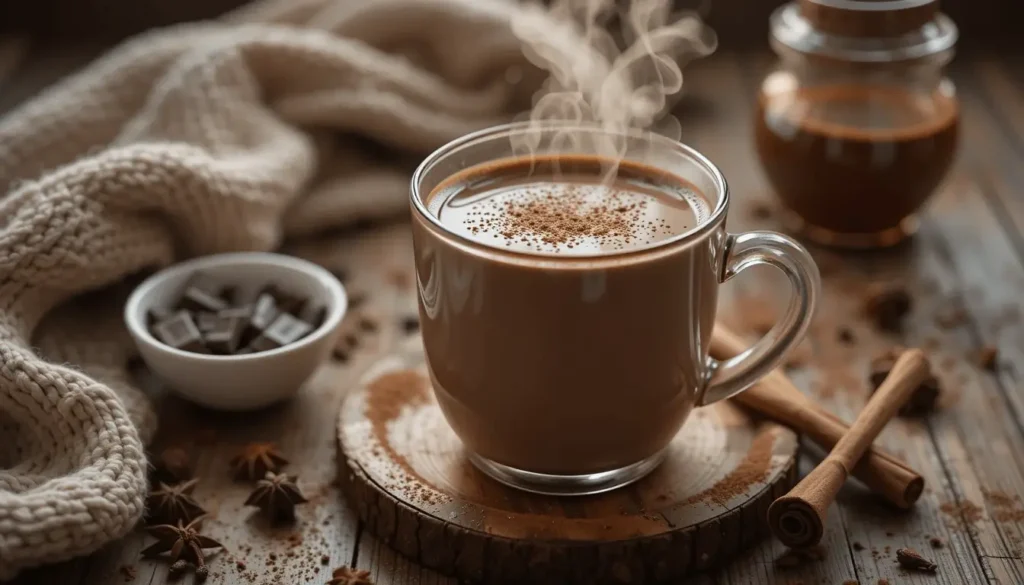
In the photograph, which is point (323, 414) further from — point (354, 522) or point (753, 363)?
point (753, 363)

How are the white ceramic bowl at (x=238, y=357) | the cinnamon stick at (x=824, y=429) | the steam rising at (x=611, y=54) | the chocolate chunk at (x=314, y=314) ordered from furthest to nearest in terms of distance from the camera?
1. the steam rising at (x=611, y=54)
2. the chocolate chunk at (x=314, y=314)
3. the white ceramic bowl at (x=238, y=357)
4. the cinnamon stick at (x=824, y=429)

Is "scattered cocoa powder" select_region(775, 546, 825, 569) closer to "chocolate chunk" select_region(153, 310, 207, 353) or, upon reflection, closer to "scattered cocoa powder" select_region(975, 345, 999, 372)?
"scattered cocoa powder" select_region(975, 345, 999, 372)

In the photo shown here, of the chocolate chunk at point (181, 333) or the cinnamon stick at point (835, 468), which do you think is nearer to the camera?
the cinnamon stick at point (835, 468)

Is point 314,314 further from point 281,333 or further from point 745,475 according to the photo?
point 745,475

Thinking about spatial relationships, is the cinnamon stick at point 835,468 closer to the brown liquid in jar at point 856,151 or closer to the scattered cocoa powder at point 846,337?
the scattered cocoa powder at point 846,337

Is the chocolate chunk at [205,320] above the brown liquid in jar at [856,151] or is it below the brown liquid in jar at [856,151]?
above

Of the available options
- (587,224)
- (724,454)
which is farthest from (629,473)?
(587,224)

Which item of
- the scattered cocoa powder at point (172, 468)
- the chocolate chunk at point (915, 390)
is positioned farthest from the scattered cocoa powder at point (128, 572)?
the chocolate chunk at point (915, 390)

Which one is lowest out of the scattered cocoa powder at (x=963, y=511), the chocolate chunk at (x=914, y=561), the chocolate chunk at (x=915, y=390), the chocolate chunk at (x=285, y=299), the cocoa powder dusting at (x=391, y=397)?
the chocolate chunk at (x=915, y=390)
